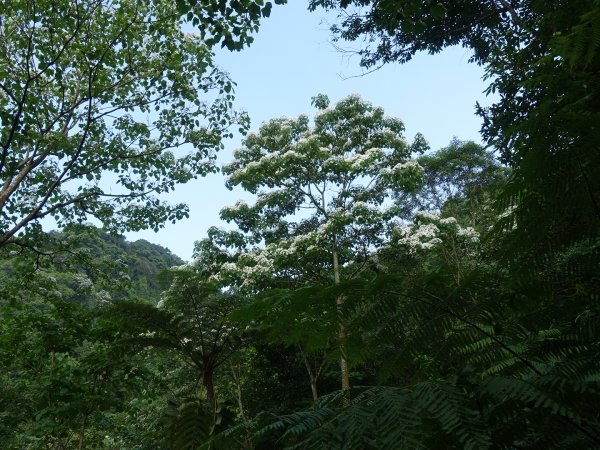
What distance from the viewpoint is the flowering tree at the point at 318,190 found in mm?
8008

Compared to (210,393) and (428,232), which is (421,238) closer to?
(428,232)

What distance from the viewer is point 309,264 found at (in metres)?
8.45

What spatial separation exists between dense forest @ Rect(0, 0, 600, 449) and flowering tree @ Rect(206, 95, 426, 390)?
5cm

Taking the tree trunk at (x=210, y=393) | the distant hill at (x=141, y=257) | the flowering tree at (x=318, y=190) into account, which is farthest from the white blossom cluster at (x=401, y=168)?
the distant hill at (x=141, y=257)

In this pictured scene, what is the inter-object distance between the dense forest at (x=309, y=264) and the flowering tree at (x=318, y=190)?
0.05m

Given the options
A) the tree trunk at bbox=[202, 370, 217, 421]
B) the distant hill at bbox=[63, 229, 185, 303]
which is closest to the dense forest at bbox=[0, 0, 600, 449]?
the tree trunk at bbox=[202, 370, 217, 421]

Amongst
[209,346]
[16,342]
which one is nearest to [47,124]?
[16,342]

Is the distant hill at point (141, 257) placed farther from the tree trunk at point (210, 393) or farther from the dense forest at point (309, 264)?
the tree trunk at point (210, 393)

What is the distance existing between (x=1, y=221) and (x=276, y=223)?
5049 mm

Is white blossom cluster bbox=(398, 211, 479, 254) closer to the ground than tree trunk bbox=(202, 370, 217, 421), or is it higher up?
higher up

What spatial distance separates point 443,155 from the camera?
1964 centimetres

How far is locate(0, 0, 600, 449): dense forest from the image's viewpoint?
3.76ft

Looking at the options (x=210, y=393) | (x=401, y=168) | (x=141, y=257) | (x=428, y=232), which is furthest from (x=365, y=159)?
(x=141, y=257)

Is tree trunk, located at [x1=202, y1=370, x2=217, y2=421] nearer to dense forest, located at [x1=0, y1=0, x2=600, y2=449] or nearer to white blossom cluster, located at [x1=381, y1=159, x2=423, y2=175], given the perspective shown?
dense forest, located at [x1=0, y1=0, x2=600, y2=449]
